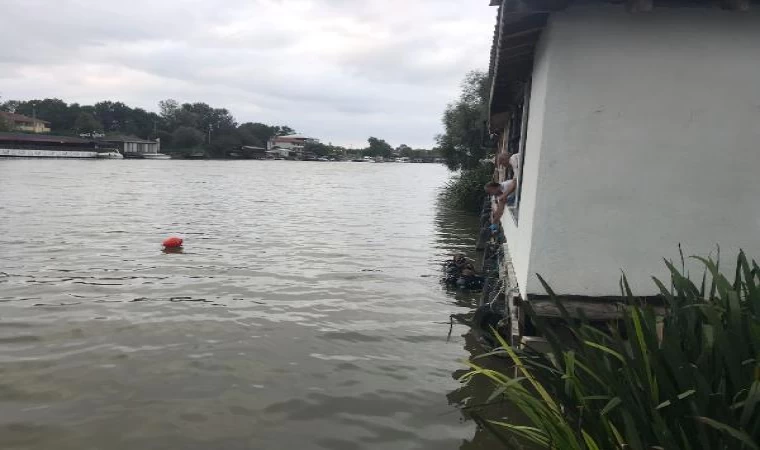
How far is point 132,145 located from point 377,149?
93.2 meters

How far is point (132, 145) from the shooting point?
368 ft

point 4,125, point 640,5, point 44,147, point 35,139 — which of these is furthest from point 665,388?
point 4,125

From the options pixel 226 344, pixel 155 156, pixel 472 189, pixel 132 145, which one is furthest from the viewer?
pixel 155 156

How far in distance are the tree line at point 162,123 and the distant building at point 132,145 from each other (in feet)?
21.4

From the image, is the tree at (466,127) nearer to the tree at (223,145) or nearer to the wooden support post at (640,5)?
the wooden support post at (640,5)

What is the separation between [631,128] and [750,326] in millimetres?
2689

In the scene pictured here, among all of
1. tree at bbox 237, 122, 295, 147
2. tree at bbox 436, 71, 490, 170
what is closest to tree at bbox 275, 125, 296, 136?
tree at bbox 237, 122, 295, 147

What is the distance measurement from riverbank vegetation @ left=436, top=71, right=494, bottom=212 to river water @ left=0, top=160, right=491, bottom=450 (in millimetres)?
10457

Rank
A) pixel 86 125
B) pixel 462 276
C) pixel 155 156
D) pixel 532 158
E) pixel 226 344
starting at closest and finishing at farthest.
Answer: pixel 532 158
pixel 226 344
pixel 462 276
pixel 155 156
pixel 86 125

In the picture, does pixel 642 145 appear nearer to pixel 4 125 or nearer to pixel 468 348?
pixel 468 348

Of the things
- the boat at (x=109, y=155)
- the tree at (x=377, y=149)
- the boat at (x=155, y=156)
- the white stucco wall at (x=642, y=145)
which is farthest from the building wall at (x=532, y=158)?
the tree at (x=377, y=149)

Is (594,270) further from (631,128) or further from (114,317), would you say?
(114,317)

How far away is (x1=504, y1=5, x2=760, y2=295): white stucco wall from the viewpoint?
16.1 ft

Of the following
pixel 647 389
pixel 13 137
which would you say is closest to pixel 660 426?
pixel 647 389
